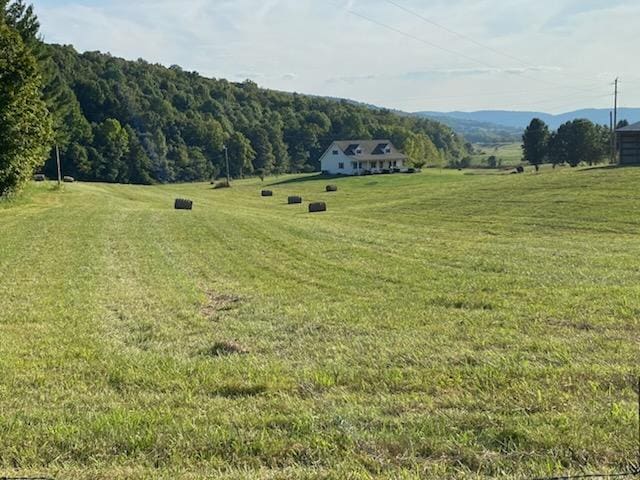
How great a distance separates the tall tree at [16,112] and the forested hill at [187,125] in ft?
154

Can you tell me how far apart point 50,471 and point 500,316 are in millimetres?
5631

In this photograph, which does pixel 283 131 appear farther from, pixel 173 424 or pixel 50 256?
pixel 173 424

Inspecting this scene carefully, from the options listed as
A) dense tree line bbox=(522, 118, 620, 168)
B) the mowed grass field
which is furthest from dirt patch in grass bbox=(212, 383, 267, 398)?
dense tree line bbox=(522, 118, 620, 168)

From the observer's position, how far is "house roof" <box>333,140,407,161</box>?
98.2 m

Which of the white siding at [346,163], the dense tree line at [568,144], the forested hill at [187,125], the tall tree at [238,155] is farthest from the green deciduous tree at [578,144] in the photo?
the tall tree at [238,155]

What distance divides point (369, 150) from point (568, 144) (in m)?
30.1

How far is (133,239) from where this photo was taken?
65.5ft

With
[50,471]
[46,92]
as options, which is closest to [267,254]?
[50,471]

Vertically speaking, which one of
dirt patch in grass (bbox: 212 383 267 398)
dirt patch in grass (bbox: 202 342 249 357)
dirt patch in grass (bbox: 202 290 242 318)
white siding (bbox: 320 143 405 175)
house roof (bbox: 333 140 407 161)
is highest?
house roof (bbox: 333 140 407 161)

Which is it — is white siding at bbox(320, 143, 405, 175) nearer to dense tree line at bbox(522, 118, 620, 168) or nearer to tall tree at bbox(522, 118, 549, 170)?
tall tree at bbox(522, 118, 549, 170)

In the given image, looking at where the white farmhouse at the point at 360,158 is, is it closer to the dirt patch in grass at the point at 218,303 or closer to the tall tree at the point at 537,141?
the tall tree at the point at 537,141

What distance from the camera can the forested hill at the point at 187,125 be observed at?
98.6 metres

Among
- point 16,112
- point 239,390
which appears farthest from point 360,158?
point 239,390

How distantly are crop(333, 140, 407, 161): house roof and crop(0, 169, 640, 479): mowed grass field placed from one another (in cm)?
8352
